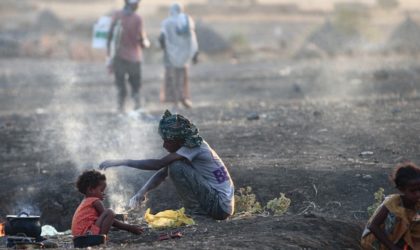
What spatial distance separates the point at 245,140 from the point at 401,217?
6187 mm

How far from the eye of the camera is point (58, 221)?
11945 millimetres

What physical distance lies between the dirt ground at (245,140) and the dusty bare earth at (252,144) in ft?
0.07

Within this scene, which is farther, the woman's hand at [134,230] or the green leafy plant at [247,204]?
the green leafy plant at [247,204]

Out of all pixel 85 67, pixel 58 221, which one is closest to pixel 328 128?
pixel 58 221

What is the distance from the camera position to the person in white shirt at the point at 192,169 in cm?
980

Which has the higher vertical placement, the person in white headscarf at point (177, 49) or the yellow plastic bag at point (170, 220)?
the person in white headscarf at point (177, 49)

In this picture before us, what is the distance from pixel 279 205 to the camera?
10.4 meters

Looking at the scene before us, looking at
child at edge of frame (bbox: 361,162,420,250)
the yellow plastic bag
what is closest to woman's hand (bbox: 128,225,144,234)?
the yellow plastic bag

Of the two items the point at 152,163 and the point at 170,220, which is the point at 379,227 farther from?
the point at 152,163

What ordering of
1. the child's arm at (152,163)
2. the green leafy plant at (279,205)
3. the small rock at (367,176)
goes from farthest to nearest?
1. the small rock at (367,176)
2. the green leafy plant at (279,205)
3. the child's arm at (152,163)

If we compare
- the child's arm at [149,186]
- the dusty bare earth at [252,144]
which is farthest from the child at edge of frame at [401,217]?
the child's arm at [149,186]

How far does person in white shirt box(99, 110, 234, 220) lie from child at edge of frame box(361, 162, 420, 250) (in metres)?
1.67

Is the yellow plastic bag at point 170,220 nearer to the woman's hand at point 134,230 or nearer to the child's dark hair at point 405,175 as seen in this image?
the woman's hand at point 134,230

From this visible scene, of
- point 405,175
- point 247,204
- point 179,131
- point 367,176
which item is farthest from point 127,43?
point 405,175
